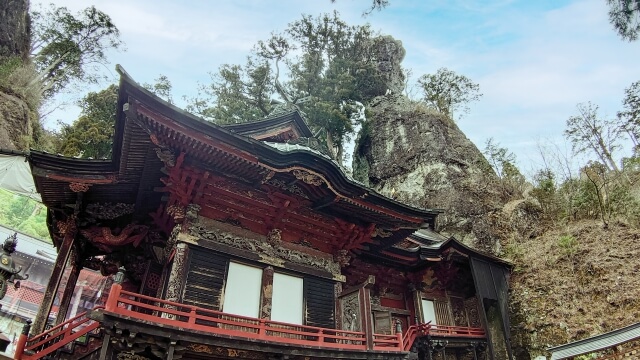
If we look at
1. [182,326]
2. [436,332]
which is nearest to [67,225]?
[182,326]

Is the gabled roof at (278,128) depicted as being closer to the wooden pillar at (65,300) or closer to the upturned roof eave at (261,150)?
the upturned roof eave at (261,150)

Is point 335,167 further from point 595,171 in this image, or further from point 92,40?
point 92,40

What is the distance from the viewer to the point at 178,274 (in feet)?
26.7

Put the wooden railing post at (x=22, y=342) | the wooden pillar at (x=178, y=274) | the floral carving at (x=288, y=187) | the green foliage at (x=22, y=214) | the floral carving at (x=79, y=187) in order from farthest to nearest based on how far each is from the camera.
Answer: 1. the green foliage at (x=22, y=214)
2. the floral carving at (x=288, y=187)
3. the floral carving at (x=79, y=187)
4. the wooden pillar at (x=178, y=274)
5. the wooden railing post at (x=22, y=342)

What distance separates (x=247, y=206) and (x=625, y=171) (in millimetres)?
23031

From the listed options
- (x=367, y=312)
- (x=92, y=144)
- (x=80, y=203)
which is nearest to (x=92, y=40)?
(x=92, y=144)

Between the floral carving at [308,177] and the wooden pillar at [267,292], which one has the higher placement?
the floral carving at [308,177]

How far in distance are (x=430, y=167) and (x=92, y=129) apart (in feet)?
67.2

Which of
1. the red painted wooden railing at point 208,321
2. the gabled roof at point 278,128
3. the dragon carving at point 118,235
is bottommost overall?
the red painted wooden railing at point 208,321

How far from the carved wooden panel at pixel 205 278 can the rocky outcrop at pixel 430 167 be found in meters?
13.9

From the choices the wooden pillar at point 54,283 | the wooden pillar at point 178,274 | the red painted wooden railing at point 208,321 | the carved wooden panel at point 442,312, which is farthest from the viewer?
the carved wooden panel at point 442,312

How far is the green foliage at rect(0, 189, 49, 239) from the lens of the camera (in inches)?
1054

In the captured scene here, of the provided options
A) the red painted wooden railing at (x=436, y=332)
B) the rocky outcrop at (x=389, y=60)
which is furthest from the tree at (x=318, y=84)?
the red painted wooden railing at (x=436, y=332)

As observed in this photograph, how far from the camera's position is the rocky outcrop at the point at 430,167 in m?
19.6
